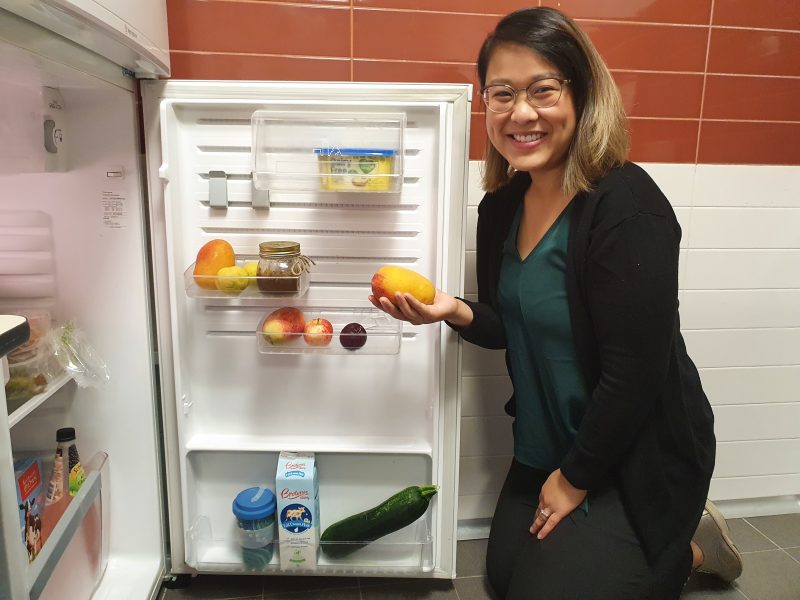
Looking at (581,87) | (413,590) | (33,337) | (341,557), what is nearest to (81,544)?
(33,337)

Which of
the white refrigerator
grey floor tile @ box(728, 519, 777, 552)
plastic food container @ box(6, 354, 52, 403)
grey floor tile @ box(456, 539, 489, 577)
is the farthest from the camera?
grey floor tile @ box(728, 519, 777, 552)

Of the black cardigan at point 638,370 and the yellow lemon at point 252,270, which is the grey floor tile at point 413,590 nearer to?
the black cardigan at point 638,370

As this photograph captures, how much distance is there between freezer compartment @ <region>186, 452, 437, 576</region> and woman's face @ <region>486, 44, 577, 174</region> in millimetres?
720

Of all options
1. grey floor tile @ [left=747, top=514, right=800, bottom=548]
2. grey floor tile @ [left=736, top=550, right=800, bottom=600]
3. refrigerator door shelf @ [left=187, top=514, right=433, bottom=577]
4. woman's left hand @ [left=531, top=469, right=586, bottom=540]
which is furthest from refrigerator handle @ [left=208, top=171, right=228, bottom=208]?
grey floor tile @ [left=747, top=514, right=800, bottom=548]

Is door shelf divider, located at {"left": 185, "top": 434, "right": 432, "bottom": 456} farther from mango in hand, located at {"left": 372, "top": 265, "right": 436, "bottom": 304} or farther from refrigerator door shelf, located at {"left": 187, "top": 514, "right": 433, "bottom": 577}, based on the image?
mango in hand, located at {"left": 372, "top": 265, "right": 436, "bottom": 304}

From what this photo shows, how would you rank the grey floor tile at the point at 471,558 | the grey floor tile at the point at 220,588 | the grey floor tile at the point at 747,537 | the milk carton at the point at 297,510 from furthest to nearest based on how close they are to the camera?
1. the grey floor tile at the point at 747,537
2. the grey floor tile at the point at 471,558
3. the grey floor tile at the point at 220,588
4. the milk carton at the point at 297,510

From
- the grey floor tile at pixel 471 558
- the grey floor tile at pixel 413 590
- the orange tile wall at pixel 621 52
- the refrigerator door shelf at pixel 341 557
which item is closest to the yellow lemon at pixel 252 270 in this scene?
the orange tile wall at pixel 621 52

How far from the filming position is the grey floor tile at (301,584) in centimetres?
146

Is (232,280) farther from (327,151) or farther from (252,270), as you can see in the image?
(327,151)

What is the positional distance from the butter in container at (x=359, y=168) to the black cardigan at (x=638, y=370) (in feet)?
1.21

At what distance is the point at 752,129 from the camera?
1.58m

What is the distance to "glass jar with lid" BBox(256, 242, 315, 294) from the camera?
116 centimetres

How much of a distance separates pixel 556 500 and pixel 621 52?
1.10m

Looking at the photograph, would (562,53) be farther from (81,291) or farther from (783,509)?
(783,509)
